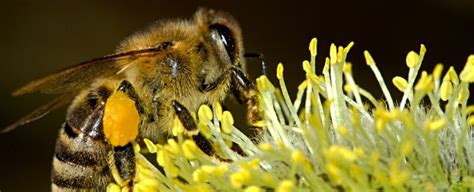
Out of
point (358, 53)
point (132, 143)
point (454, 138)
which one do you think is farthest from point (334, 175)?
point (358, 53)

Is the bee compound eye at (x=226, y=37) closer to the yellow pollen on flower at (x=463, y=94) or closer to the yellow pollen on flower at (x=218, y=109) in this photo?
the yellow pollen on flower at (x=218, y=109)

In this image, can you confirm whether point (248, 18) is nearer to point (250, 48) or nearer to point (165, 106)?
point (250, 48)

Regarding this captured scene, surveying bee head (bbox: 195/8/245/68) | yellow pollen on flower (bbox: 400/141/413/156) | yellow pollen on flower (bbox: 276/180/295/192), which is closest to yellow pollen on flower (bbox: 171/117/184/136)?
bee head (bbox: 195/8/245/68)

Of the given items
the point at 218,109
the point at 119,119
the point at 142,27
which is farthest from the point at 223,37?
the point at 142,27

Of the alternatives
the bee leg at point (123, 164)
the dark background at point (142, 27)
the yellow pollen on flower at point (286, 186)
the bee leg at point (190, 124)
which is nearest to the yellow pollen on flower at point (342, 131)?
the yellow pollen on flower at point (286, 186)

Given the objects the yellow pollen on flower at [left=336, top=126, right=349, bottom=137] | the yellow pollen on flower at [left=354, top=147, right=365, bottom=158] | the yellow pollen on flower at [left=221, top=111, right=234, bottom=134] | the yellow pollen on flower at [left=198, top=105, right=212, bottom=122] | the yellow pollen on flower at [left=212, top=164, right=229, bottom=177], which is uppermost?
the yellow pollen on flower at [left=336, top=126, right=349, bottom=137]

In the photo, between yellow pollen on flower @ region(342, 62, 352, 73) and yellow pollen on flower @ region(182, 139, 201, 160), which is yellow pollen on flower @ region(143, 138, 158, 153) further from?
yellow pollen on flower @ region(342, 62, 352, 73)

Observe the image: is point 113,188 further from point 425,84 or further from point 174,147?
point 425,84

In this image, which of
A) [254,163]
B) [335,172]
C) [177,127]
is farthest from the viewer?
[177,127]
